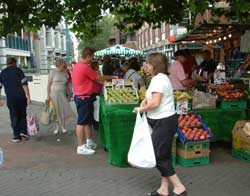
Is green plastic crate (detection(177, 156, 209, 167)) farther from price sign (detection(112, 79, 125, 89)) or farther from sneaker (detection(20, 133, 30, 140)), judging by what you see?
sneaker (detection(20, 133, 30, 140))

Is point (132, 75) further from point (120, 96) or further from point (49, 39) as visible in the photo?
point (49, 39)

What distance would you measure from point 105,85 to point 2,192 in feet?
8.26

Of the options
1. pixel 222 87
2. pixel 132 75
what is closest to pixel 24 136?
pixel 132 75

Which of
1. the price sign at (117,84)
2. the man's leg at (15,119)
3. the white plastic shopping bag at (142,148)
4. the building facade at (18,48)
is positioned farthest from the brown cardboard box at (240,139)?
the building facade at (18,48)

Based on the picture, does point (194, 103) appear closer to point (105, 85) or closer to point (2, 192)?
point (105, 85)

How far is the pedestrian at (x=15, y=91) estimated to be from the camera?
761 cm

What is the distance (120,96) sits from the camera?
6398 millimetres

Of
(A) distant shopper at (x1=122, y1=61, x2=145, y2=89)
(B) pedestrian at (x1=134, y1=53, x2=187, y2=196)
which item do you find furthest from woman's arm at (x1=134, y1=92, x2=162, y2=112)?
(A) distant shopper at (x1=122, y1=61, x2=145, y2=89)

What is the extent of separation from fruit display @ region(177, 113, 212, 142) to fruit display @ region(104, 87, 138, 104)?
0.89 m

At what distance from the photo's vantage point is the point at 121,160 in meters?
5.81

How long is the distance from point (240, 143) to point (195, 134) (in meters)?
0.87

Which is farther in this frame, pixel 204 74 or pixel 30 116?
pixel 204 74

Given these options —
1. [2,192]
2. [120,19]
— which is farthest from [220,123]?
[120,19]

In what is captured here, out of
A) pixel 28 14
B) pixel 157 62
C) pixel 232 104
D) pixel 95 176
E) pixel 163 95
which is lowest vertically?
pixel 95 176
